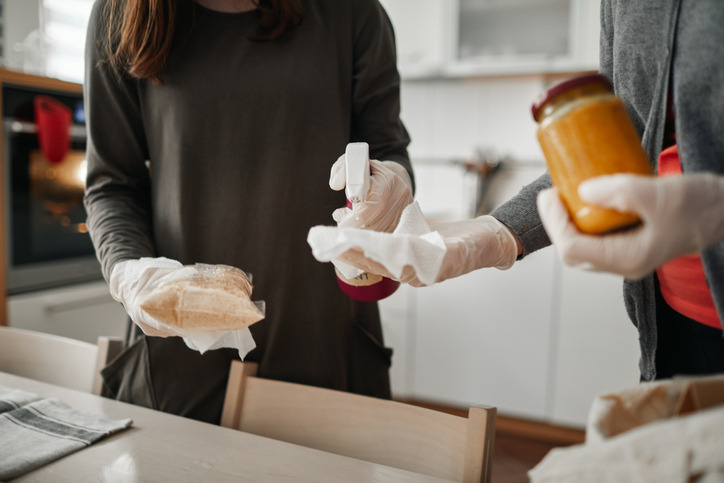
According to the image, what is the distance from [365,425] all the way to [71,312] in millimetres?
1465

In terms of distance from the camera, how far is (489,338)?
243cm

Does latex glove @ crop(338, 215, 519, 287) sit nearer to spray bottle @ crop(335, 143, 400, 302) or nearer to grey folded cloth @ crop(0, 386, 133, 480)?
spray bottle @ crop(335, 143, 400, 302)

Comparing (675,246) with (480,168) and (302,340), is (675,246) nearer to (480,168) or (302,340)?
(302,340)

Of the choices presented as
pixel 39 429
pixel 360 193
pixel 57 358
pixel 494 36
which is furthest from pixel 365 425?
pixel 494 36

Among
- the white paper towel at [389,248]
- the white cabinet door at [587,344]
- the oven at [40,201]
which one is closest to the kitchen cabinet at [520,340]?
the white cabinet door at [587,344]

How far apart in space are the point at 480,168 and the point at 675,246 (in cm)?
231

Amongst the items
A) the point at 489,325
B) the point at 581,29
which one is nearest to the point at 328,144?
the point at 489,325

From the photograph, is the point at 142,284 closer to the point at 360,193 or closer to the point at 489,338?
the point at 360,193

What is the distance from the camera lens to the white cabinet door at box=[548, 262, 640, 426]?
7.30 ft

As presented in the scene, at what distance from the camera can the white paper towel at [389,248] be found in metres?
0.61

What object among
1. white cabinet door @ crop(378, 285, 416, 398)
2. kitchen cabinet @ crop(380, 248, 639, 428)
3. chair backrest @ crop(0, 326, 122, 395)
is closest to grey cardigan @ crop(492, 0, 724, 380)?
chair backrest @ crop(0, 326, 122, 395)

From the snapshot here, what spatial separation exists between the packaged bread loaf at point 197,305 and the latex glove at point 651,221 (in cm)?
45

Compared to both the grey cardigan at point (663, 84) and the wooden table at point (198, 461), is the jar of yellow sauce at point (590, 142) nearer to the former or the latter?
the grey cardigan at point (663, 84)

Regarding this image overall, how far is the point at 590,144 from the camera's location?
498mm
